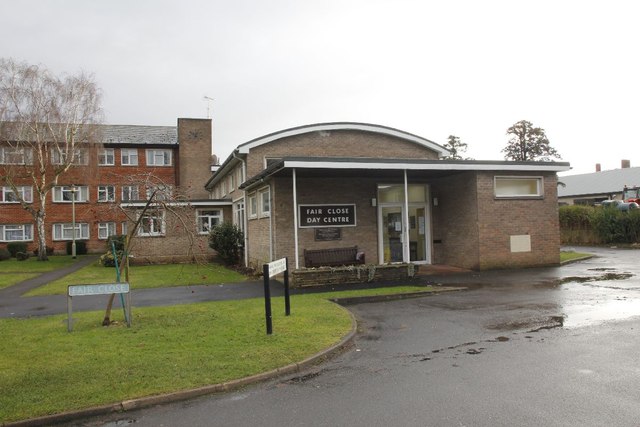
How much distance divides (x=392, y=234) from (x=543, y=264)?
531 centimetres

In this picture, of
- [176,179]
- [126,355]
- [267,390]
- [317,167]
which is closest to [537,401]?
[267,390]

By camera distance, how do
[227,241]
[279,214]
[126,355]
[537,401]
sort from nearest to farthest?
[537,401]
[126,355]
[279,214]
[227,241]

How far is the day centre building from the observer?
1570 cm

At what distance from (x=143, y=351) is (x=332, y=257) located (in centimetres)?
991

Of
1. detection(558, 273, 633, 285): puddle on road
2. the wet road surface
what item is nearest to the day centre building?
detection(558, 273, 633, 285): puddle on road

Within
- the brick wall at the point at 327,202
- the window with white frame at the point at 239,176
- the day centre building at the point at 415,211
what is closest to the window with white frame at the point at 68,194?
the window with white frame at the point at 239,176

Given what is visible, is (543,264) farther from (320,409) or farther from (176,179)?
(176,179)

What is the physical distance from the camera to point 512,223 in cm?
1664

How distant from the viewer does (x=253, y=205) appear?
1966 centimetres

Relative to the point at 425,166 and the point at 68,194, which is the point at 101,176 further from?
the point at 425,166

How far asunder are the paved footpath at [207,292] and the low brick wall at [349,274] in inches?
18.8

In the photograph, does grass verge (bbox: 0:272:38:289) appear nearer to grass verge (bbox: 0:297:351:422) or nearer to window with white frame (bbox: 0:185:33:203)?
grass verge (bbox: 0:297:351:422)

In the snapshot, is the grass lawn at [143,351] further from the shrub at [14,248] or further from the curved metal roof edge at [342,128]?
the shrub at [14,248]

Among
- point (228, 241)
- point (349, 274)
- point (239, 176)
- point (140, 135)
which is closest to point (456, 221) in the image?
point (349, 274)
